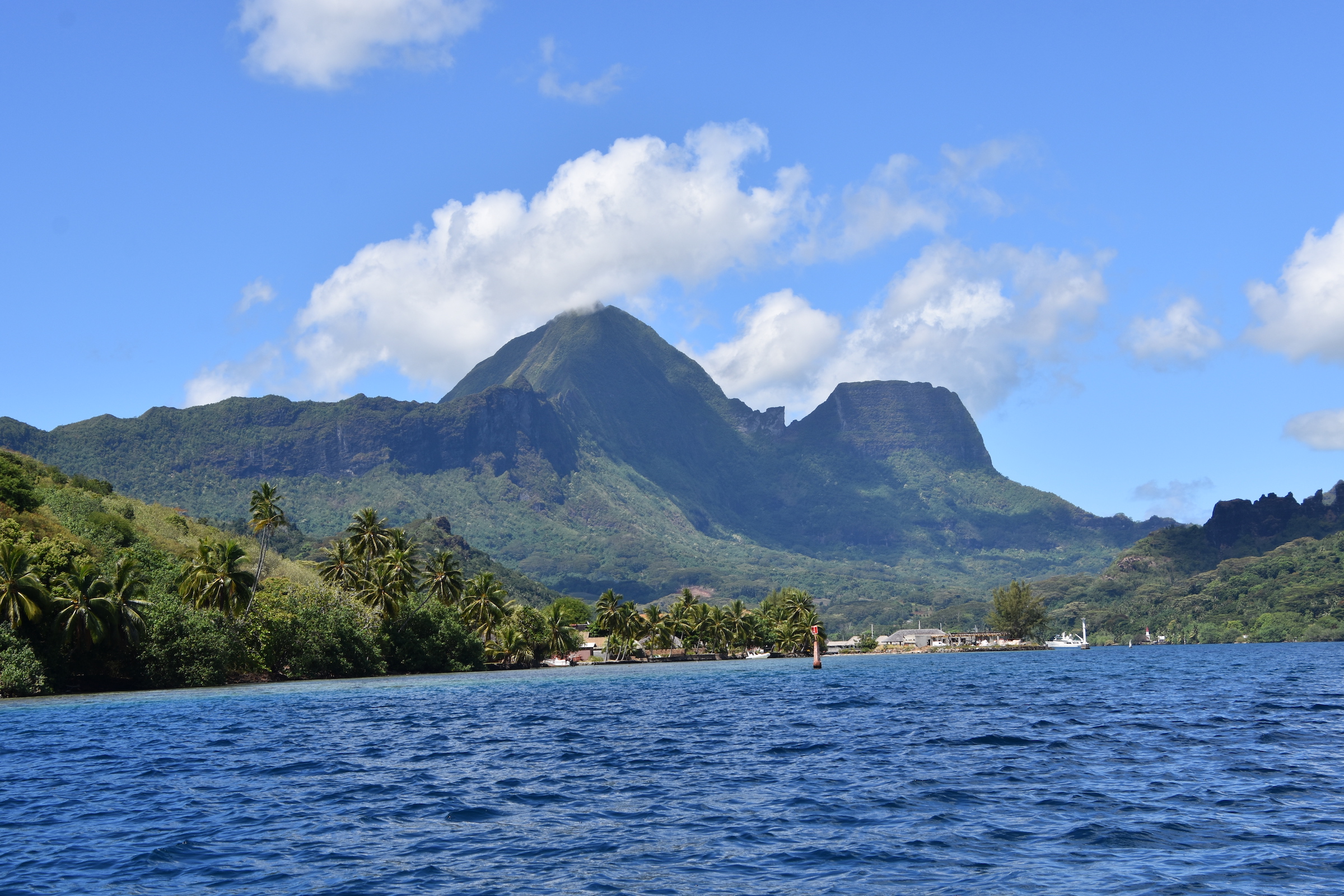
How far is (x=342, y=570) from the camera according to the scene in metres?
143

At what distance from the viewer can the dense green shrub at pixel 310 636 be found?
110250 millimetres

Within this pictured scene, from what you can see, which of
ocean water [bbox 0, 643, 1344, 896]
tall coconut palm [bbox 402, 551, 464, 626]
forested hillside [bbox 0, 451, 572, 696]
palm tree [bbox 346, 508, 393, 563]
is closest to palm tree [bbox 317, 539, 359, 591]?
palm tree [bbox 346, 508, 393, 563]

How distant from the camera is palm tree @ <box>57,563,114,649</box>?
8169 centimetres

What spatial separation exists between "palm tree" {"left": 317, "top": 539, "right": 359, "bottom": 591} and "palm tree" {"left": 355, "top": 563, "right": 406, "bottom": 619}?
7.30 metres

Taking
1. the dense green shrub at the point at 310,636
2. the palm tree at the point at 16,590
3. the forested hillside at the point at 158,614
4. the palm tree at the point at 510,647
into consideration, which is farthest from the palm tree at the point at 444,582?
the palm tree at the point at 16,590

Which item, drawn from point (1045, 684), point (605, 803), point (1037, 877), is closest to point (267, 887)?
point (605, 803)

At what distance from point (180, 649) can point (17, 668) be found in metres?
16.9

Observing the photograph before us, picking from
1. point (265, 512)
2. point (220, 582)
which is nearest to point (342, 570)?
point (265, 512)

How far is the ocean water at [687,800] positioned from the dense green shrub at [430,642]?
Result: 68.6m

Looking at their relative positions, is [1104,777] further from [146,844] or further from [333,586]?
[333,586]

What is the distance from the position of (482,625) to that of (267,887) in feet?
461

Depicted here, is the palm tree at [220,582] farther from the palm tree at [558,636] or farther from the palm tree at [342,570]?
the palm tree at [558,636]

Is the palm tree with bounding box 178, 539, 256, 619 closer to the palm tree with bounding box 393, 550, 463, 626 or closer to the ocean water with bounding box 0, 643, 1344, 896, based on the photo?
the ocean water with bounding box 0, 643, 1344, 896

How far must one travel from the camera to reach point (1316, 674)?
9500 centimetres
